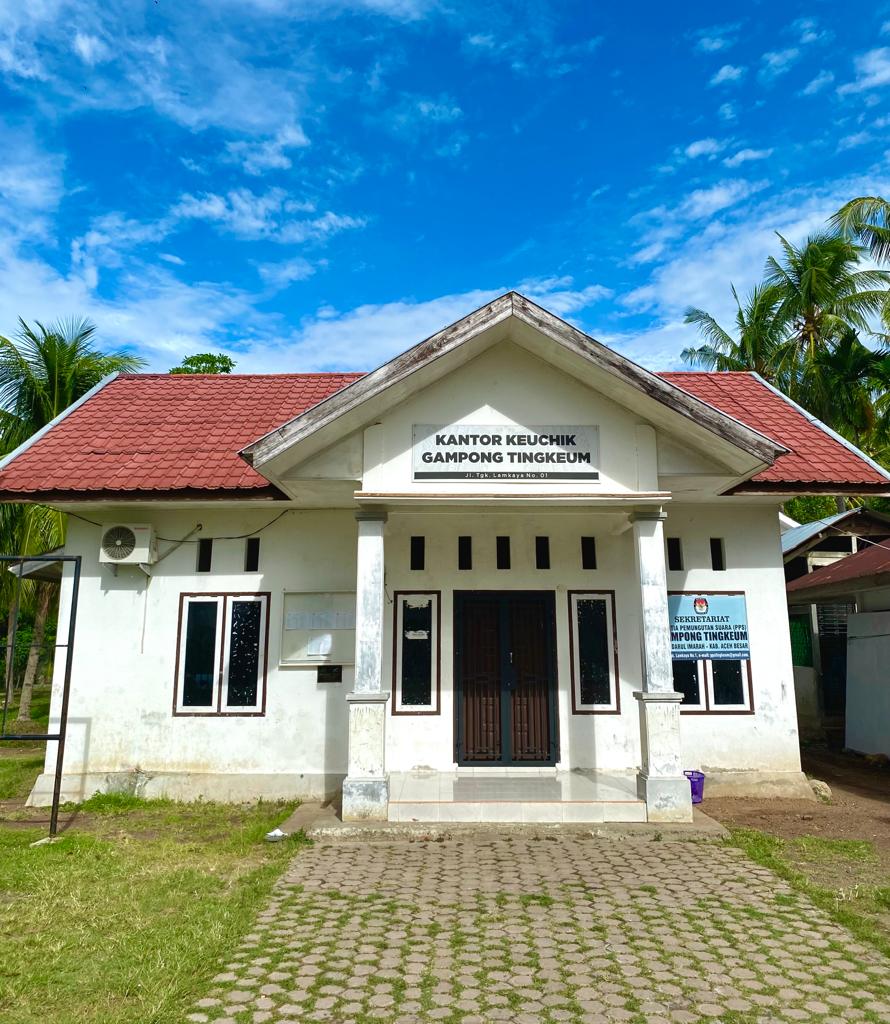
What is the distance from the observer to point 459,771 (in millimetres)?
9180

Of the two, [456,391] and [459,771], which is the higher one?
[456,391]

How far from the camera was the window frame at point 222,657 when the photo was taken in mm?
9258

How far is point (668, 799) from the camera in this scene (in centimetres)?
732

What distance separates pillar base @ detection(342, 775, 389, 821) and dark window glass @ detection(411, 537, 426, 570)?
306 centimetres

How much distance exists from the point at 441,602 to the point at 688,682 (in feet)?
10.8

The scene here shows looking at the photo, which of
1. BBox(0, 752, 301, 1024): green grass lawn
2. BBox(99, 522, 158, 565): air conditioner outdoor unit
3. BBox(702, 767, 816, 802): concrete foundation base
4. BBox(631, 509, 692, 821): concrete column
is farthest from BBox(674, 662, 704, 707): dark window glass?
BBox(99, 522, 158, 565): air conditioner outdoor unit

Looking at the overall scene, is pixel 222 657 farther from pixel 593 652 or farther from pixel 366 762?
pixel 593 652

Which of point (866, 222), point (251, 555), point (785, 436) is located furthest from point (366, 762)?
point (866, 222)

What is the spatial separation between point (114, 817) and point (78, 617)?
2584 mm

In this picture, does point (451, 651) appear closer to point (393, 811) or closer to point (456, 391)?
point (393, 811)

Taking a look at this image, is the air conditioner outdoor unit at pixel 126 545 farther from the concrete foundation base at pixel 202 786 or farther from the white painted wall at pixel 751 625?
the white painted wall at pixel 751 625

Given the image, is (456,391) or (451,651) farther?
(451,651)

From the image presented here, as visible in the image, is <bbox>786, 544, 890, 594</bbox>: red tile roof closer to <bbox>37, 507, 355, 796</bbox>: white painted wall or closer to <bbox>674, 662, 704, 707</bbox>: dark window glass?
<bbox>674, 662, 704, 707</bbox>: dark window glass

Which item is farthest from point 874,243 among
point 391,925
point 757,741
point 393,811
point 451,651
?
point 391,925
